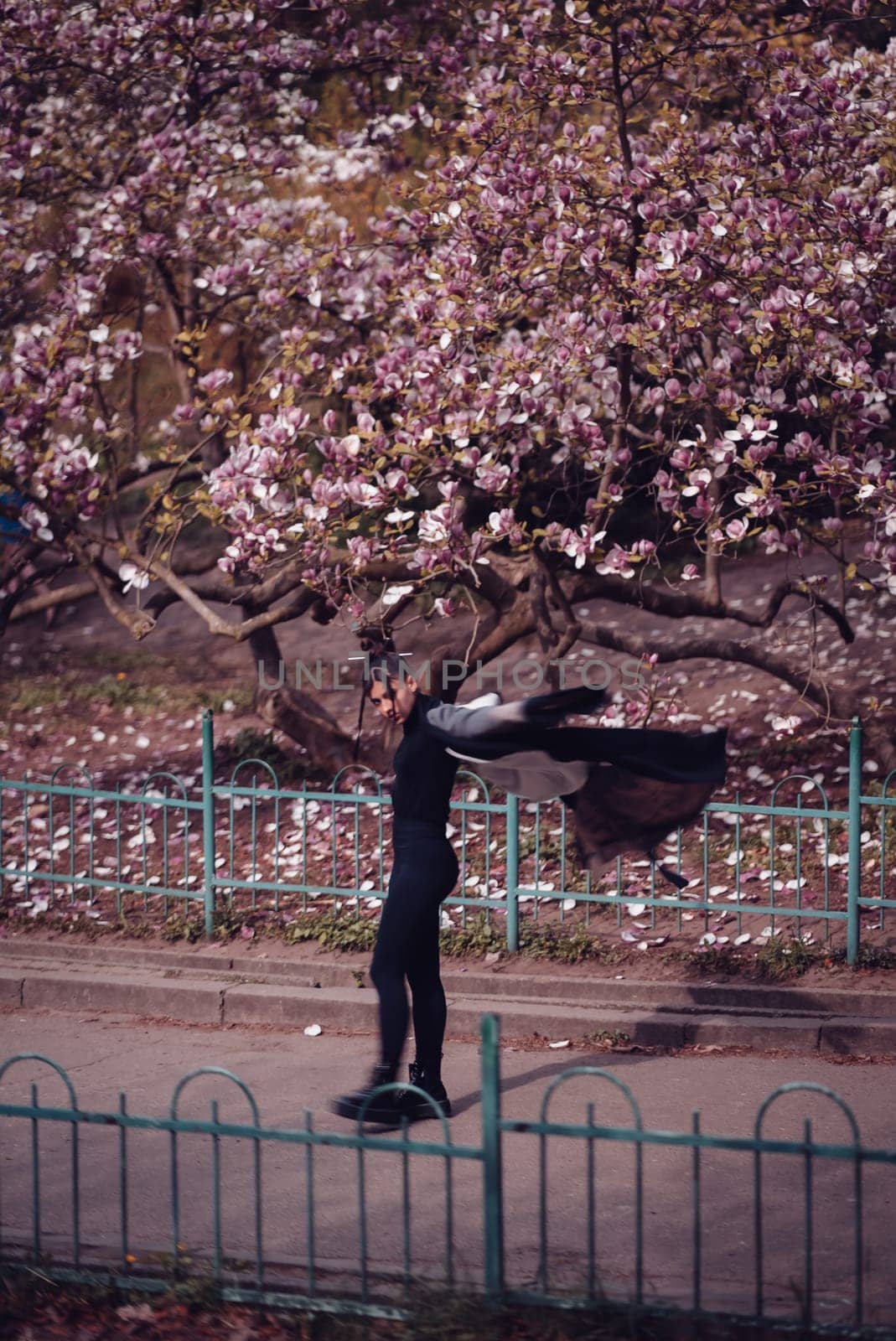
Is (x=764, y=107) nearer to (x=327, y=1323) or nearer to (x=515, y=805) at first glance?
(x=515, y=805)

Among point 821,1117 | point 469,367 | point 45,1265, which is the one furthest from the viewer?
point 469,367

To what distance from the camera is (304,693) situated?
36.2 ft

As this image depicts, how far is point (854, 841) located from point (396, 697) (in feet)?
8.57

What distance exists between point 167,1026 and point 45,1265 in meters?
3.06

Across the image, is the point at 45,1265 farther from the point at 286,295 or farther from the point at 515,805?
the point at 286,295

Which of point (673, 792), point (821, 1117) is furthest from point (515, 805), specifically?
point (821, 1117)

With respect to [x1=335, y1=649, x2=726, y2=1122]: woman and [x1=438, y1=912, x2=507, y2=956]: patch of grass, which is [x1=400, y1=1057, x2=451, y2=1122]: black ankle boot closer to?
[x1=335, y1=649, x2=726, y2=1122]: woman

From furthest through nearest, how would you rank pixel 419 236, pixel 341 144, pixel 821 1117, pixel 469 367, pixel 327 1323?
1. pixel 341 144
2. pixel 419 236
3. pixel 469 367
4. pixel 821 1117
5. pixel 327 1323

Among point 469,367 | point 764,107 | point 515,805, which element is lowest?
point 515,805

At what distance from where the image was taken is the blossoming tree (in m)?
8.36

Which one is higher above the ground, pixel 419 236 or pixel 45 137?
pixel 45 137

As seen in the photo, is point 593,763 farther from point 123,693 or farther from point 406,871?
point 123,693

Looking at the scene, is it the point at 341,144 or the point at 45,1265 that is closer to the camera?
the point at 45,1265

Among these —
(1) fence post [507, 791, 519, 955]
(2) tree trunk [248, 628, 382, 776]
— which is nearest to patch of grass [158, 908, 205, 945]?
(1) fence post [507, 791, 519, 955]
